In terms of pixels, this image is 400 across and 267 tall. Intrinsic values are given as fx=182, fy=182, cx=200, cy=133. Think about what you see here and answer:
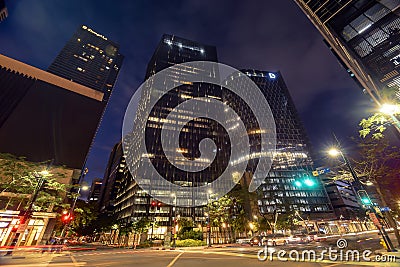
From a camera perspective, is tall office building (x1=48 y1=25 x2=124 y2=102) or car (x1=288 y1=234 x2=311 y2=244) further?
tall office building (x1=48 y1=25 x2=124 y2=102)

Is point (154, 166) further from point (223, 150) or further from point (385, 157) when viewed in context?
point (385, 157)

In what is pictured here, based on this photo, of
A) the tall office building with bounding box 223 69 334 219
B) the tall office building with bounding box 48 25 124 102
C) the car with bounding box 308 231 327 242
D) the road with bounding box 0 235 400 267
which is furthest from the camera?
the tall office building with bounding box 48 25 124 102

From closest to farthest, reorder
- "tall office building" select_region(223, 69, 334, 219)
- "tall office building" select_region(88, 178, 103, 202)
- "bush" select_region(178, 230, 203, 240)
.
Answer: "bush" select_region(178, 230, 203, 240) < "tall office building" select_region(223, 69, 334, 219) < "tall office building" select_region(88, 178, 103, 202)

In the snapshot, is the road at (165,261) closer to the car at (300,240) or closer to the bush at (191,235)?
the car at (300,240)

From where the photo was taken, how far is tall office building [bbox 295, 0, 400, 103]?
14.5 metres

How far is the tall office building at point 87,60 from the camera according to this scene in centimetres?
15362

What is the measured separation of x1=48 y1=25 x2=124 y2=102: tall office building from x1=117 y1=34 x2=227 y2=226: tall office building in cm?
7623

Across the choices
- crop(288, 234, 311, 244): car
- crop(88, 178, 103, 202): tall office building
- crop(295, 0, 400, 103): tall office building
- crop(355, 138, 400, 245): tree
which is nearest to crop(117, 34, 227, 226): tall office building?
crop(288, 234, 311, 244): car

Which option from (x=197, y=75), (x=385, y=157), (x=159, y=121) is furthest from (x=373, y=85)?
(x=197, y=75)

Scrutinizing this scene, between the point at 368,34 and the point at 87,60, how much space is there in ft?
655

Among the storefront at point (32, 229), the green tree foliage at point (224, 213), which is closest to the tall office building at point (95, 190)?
the storefront at point (32, 229)

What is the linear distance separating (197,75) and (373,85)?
373 feet

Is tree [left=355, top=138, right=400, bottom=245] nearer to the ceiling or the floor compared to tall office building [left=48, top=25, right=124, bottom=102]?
nearer to the floor

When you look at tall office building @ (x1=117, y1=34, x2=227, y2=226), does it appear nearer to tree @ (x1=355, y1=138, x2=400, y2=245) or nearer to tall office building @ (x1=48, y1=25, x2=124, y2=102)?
tree @ (x1=355, y1=138, x2=400, y2=245)
